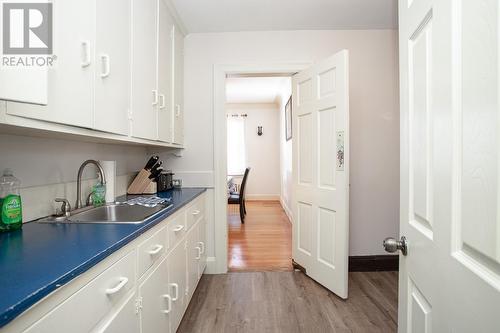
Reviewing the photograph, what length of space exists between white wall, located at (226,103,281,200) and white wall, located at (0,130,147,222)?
5014 millimetres

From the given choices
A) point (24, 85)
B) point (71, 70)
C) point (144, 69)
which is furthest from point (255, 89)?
point (24, 85)

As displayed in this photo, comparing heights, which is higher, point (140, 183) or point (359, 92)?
point (359, 92)

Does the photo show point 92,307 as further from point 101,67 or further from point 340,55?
point 340,55

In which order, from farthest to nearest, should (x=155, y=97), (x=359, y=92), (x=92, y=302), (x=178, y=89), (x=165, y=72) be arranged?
1. (x=359, y=92)
2. (x=178, y=89)
3. (x=165, y=72)
4. (x=155, y=97)
5. (x=92, y=302)

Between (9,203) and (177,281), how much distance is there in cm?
91

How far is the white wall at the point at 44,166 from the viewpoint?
115 cm

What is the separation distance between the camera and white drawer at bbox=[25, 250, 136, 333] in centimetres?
61

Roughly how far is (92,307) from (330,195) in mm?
1789

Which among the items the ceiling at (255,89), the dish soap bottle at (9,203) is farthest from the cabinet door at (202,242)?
the ceiling at (255,89)

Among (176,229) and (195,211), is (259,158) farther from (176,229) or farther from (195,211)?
(176,229)

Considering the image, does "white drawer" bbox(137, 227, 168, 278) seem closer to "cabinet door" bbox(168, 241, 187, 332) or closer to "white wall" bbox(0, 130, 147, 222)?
"cabinet door" bbox(168, 241, 187, 332)

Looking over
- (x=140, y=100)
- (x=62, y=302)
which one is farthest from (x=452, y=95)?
(x=140, y=100)

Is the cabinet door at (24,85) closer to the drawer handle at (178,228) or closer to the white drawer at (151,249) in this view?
the white drawer at (151,249)

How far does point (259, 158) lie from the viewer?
6.65 metres
